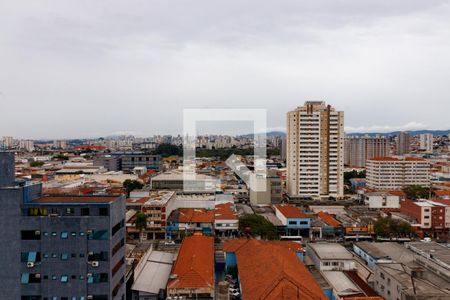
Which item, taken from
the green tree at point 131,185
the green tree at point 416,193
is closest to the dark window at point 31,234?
the green tree at point 131,185

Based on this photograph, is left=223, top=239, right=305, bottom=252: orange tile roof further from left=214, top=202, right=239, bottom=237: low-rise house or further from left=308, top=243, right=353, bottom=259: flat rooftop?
left=214, top=202, right=239, bottom=237: low-rise house

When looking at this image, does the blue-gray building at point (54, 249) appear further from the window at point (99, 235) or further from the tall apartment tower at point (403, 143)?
the tall apartment tower at point (403, 143)

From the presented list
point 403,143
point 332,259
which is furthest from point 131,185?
point 403,143

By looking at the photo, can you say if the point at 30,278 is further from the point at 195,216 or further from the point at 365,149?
the point at 365,149

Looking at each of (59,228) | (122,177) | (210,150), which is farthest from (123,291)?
(210,150)

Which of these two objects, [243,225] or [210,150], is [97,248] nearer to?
[243,225]

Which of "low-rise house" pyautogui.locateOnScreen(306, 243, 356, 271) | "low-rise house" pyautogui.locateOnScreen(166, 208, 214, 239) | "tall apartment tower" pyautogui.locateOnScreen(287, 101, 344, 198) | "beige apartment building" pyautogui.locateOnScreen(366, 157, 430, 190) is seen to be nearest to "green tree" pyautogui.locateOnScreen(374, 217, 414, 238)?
"low-rise house" pyautogui.locateOnScreen(306, 243, 356, 271)
